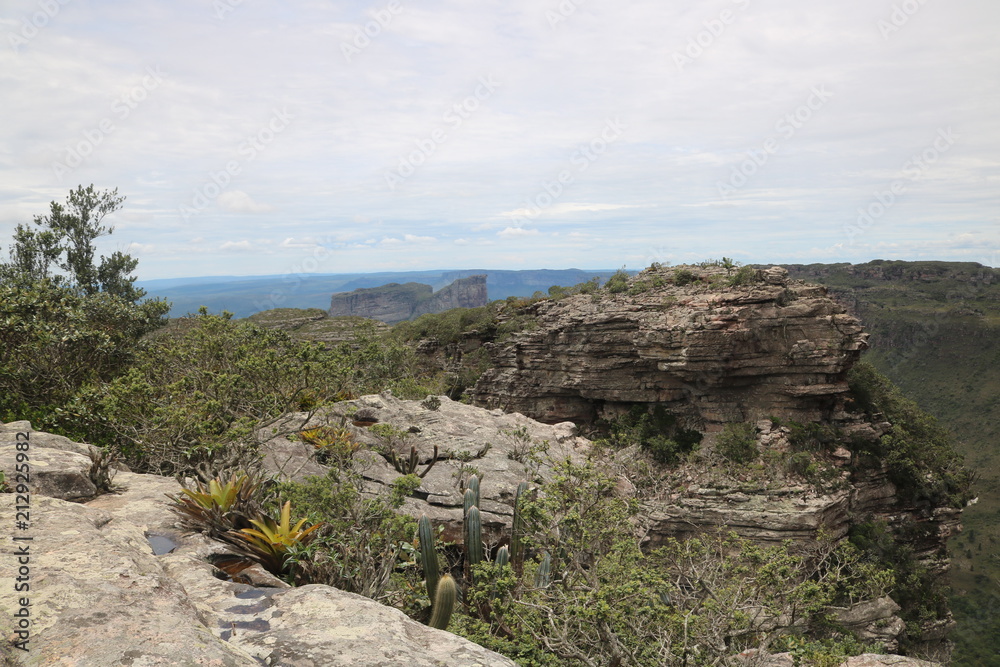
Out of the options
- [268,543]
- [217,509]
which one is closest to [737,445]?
[268,543]

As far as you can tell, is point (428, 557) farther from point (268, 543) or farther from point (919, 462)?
point (919, 462)

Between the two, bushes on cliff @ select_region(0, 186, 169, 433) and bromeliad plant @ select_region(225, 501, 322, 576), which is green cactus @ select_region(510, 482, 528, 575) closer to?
bromeliad plant @ select_region(225, 501, 322, 576)

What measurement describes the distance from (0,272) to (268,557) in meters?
16.5

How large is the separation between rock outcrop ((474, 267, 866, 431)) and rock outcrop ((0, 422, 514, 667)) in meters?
30.0

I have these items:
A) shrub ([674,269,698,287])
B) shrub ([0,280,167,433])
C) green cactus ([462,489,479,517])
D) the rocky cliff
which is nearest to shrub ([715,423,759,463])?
the rocky cliff

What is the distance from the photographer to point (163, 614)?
11.0 ft

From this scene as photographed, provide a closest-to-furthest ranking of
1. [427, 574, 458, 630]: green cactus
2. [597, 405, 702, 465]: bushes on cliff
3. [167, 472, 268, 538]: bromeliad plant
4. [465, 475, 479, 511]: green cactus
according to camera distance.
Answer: [167, 472, 268, 538]: bromeliad plant
[427, 574, 458, 630]: green cactus
[465, 475, 479, 511]: green cactus
[597, 405, 702, 465]: bushes on cliff

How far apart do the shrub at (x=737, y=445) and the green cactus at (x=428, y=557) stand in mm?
25528

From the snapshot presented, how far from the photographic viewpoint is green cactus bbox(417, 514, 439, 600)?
7523 millimetres

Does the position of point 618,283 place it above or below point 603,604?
above

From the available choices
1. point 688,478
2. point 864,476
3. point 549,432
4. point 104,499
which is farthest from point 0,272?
point 864,476

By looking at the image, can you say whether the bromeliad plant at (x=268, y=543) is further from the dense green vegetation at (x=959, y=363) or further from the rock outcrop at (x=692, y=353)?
the dense green vegetation at (x=959, y=363)

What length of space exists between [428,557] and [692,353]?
26979mm

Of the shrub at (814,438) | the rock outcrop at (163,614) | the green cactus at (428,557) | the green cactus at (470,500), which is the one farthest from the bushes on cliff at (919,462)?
the rock outcrop at (163,614)
